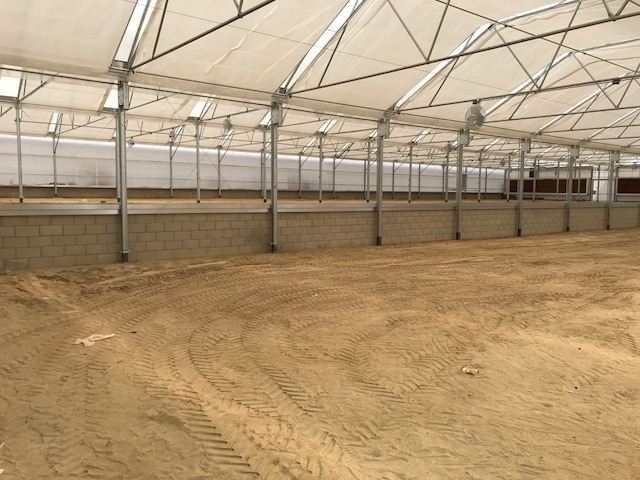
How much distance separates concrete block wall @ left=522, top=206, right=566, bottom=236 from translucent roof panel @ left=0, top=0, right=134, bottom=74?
17.8 meters

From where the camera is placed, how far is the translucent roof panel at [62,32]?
8.59 meters

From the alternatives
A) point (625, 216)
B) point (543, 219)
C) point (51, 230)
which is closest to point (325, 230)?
point (51, 230)

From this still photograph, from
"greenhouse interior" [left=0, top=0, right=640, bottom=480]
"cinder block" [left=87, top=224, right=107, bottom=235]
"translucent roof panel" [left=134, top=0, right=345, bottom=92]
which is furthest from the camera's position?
"cinder block" [left=87, top=224, right=107, bottom=235]

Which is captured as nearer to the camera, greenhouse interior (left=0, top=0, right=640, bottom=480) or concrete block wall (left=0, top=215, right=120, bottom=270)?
greenhouse interior (left=0, top=0, right=640, bottom=480)

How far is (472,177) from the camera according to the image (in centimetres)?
4069

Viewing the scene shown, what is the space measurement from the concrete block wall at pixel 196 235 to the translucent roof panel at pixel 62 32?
3477 mm

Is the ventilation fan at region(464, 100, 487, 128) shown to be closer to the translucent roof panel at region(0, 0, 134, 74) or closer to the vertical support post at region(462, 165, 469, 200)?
the translucent roof panel at region(0, 0, 134, 74)

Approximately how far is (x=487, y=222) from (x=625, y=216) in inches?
544

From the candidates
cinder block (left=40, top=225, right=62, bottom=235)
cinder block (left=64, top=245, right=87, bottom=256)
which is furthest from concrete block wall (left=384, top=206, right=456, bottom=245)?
cinder block (left=40, top=225, right=62, bottom=235)

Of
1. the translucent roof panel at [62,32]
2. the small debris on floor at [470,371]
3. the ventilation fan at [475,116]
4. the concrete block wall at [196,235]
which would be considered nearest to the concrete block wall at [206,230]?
the concrete block wall at [196,235]

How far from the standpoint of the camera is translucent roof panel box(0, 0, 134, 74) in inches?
338

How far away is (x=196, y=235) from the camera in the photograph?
12320 millimetres

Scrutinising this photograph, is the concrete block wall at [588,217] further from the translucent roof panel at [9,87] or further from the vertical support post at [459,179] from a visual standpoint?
the translucent roof panel at [9,87]

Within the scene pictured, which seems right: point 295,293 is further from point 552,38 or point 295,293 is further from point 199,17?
point 552,38
